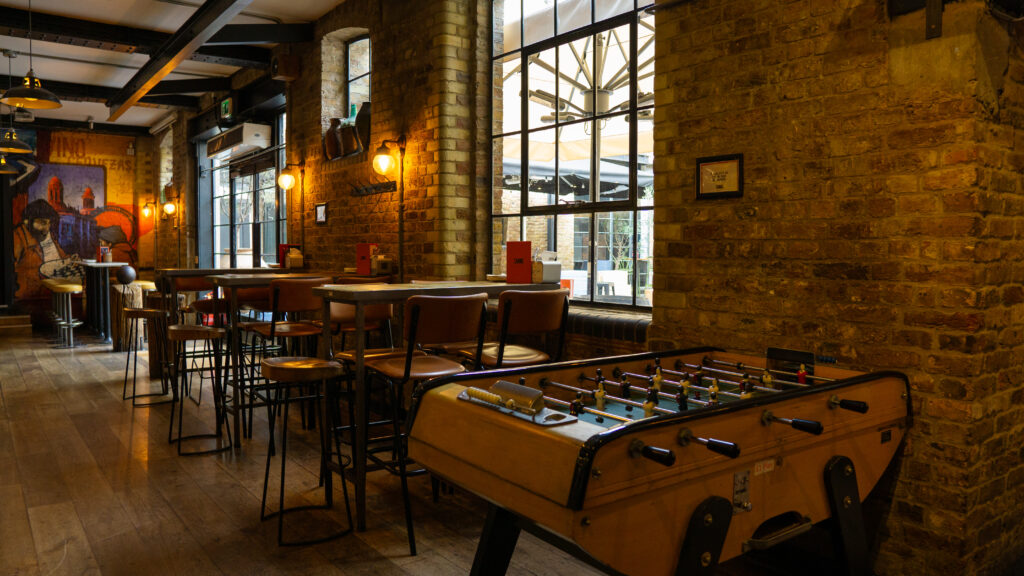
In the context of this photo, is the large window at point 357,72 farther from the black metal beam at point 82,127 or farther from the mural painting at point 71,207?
the black metal beam at point 82,127

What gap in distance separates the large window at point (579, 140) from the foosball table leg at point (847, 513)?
6.84 feet

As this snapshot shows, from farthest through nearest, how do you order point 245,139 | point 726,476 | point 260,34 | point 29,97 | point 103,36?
point 245,139 → point 103,36 → point 260,34 → point 29,97 → point 726,476

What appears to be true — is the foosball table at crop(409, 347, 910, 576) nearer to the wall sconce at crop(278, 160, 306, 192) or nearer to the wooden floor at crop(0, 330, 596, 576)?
the wooden floor at crop(0, 330, 596, 576)

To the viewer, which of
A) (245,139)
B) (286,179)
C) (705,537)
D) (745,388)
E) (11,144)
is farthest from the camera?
(245,139)

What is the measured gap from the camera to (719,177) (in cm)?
302

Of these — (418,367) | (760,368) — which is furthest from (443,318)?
(760,368)

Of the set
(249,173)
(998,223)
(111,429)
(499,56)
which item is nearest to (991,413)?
(998,223)

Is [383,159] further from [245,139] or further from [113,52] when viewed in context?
[113,52]

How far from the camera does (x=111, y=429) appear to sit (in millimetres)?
4773

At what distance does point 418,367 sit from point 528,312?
593 millimetres

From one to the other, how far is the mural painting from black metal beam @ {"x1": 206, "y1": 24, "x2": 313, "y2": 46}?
7169 millimetres

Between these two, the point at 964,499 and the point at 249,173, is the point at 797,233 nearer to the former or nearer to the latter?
the point at 964,499

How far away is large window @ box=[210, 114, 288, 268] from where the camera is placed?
29.2 feet

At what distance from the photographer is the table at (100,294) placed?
952 centimetres
